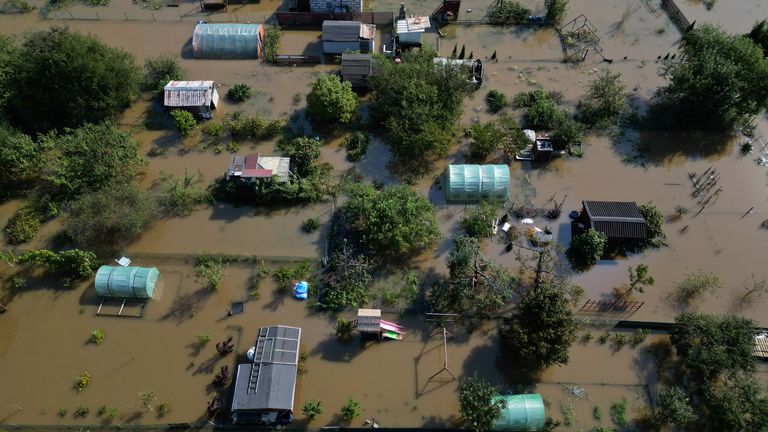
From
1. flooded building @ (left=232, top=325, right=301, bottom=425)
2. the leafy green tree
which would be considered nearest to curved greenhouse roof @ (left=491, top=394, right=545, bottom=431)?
flooded building @ (left=232, top=325, right=301, bottom=425)

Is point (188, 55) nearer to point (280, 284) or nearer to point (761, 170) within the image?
point (280, 284)

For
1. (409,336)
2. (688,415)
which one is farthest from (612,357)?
(409,336)

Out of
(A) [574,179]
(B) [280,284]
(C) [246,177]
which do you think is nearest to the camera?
(B) [280,284]

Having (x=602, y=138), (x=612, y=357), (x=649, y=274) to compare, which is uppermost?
(x=602, y=138)

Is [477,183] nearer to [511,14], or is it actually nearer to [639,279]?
[639,279]

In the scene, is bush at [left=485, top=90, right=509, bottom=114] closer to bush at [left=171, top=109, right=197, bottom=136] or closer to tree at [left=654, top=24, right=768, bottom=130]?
tree at [left=654, top=24, right=768, bottom=130]

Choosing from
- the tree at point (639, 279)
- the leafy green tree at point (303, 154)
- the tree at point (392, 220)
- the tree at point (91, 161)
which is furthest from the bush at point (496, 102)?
the tree at point (91, 161)

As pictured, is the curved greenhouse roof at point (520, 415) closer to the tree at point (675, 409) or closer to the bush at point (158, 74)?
the tree at point (675, 409)
